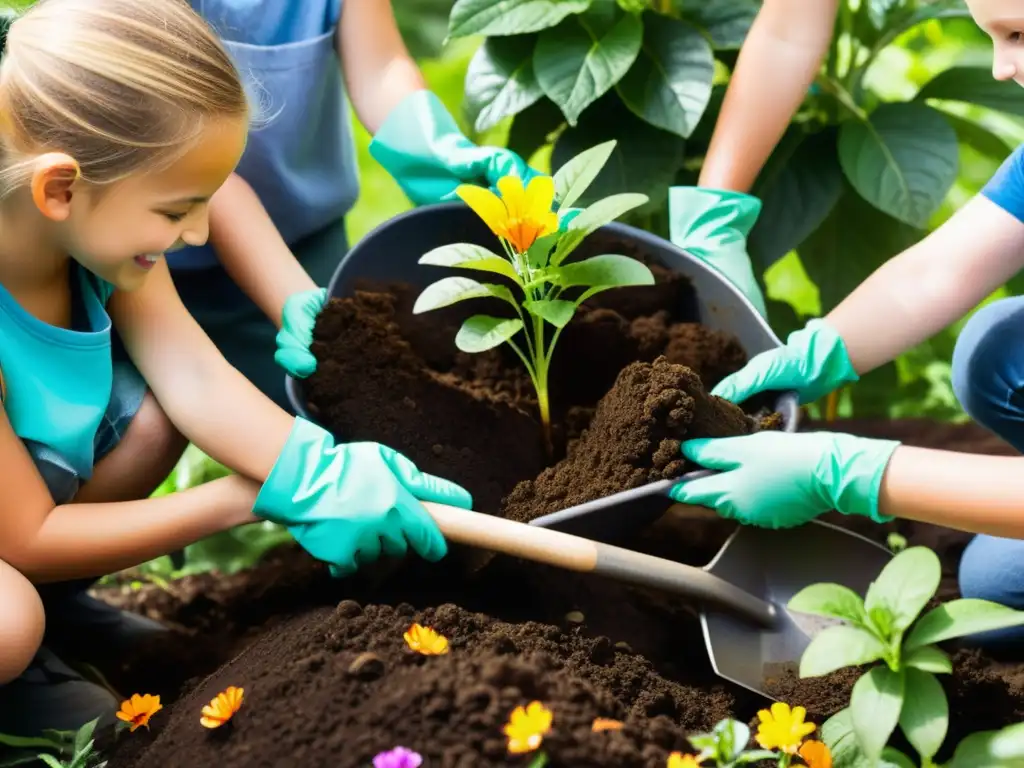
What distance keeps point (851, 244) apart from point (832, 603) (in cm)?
112

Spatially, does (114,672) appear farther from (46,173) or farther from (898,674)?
(898,674)

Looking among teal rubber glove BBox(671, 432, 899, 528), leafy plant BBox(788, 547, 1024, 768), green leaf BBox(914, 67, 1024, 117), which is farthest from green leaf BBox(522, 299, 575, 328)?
green leaf BBox(914, 67, 1024, 117)

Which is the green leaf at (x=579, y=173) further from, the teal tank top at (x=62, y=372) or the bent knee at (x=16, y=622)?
the bent knee at (x=16, y=622)

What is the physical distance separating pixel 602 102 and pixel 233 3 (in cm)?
66

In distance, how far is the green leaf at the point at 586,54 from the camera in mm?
1686

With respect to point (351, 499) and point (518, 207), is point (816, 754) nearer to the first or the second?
point (351, 499)

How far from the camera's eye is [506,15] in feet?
5.68

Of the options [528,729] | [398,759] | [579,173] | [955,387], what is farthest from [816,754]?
[579,173]

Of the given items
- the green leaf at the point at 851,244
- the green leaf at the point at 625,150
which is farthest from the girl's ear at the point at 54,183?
the green leaf at the point at 851,244

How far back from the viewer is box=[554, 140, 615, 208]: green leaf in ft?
4.66

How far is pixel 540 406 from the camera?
59.2 inches

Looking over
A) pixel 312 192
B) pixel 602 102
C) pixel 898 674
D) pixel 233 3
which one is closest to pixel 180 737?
pixel 898 674

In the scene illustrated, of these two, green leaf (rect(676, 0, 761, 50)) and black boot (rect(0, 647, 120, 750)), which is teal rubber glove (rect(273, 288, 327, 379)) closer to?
black boot (rect(0, 647, 120, 750))

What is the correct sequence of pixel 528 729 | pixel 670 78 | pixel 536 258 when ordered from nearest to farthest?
pixel 528 729 < pixel 536 258 < pixel 670 78
